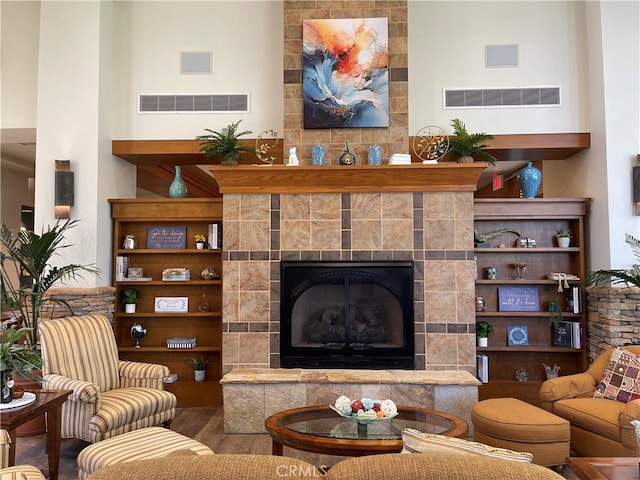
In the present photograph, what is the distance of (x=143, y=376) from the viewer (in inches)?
154

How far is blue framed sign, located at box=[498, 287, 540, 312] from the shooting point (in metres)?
5.14

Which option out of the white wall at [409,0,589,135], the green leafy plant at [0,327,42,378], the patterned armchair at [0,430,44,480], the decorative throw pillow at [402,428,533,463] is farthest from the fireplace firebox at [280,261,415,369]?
the decorative throw pillow at [402,428,533,463]

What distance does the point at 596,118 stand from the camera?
500 centimetres

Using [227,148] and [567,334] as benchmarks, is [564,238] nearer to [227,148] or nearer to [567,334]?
[567,334]

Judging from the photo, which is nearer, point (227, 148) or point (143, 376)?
point (143, 376)

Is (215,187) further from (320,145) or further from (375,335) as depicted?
(375,335)

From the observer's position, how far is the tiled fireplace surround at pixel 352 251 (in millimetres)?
4625

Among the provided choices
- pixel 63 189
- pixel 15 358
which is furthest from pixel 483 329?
pixel 63 189

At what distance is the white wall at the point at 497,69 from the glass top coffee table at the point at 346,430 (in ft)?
10.5

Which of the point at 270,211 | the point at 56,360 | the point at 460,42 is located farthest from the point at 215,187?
the point at 56,360

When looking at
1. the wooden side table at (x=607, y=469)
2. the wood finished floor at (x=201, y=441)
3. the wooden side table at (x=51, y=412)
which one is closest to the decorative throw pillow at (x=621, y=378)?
the wood finished floor at (x=201, y=441)

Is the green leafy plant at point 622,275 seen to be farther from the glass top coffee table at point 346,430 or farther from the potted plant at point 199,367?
the potted plant at point 199,367

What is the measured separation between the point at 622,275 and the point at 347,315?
2.58 m

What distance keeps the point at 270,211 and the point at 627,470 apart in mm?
3459
